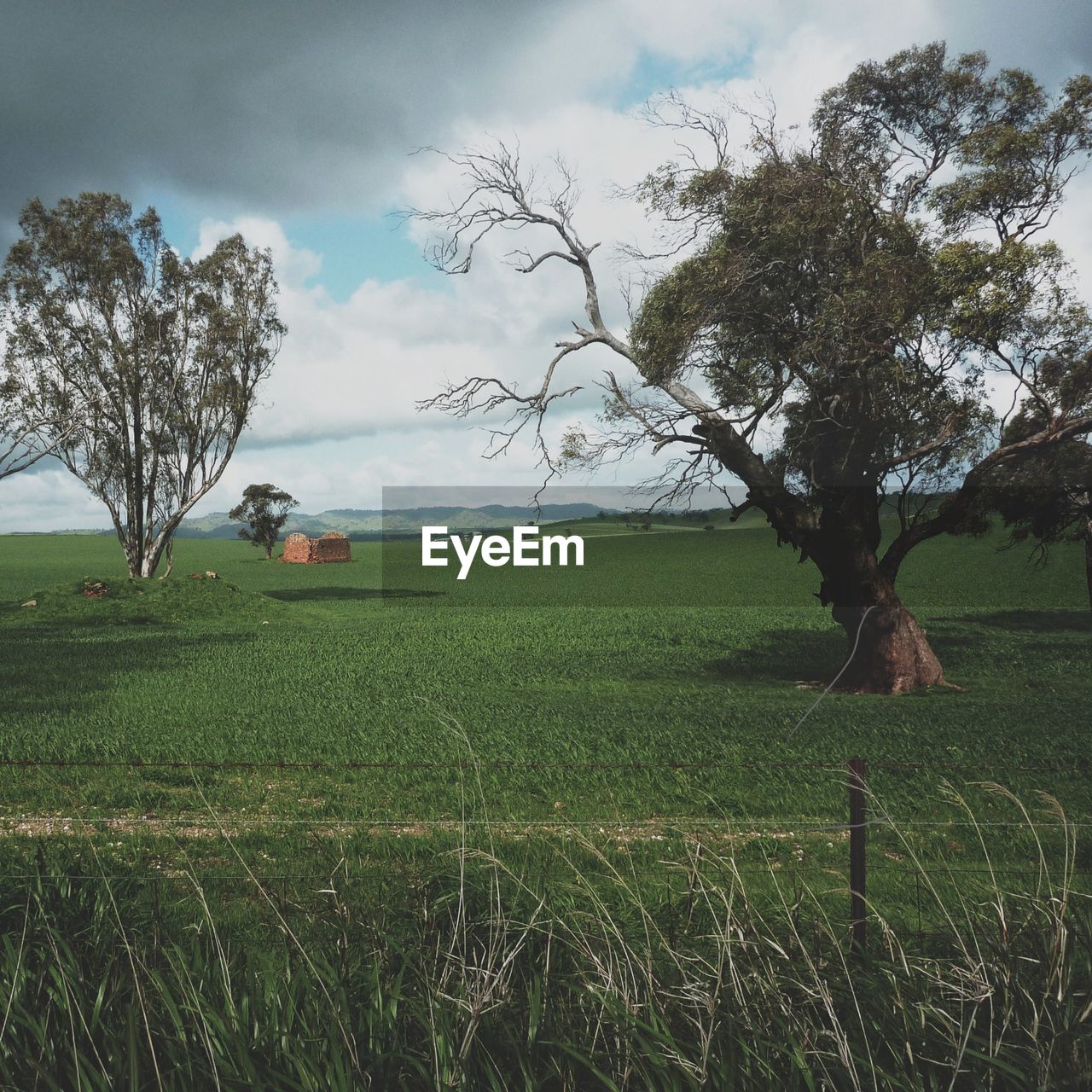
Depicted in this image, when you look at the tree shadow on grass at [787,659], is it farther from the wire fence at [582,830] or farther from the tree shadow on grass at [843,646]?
the wire fence at [582,830]

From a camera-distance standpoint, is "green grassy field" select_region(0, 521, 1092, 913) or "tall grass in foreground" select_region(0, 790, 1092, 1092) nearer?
"tall grass in foreground" select_region(0, 790, 1092, 1092)

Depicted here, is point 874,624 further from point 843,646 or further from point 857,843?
point 857,843

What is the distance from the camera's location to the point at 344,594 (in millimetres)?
38188

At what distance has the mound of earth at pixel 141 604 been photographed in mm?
25078

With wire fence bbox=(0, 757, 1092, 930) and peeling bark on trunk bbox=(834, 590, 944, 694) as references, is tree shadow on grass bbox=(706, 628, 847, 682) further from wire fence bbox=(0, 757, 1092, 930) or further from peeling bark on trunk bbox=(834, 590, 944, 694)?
wire fence bbox=(0, 757, 1092, 930)

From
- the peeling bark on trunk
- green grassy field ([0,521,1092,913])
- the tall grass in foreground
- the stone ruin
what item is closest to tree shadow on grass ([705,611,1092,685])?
green grassy field ([0,521,1092,913])

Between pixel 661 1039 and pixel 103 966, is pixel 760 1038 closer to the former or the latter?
pixel 661 1039

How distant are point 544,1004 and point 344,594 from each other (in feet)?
117

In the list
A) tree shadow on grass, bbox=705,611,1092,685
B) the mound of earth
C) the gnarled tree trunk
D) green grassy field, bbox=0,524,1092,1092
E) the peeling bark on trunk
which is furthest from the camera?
the mound of earth

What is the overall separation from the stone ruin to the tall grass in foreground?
202ft

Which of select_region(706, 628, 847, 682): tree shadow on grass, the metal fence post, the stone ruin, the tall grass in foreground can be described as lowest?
select_region(706, 628, 847, 682): tree shadow on grass

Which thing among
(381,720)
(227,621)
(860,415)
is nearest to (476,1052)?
(381,720)

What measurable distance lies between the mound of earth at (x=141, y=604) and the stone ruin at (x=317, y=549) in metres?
35.9

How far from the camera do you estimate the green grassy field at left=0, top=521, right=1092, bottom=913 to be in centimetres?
718
